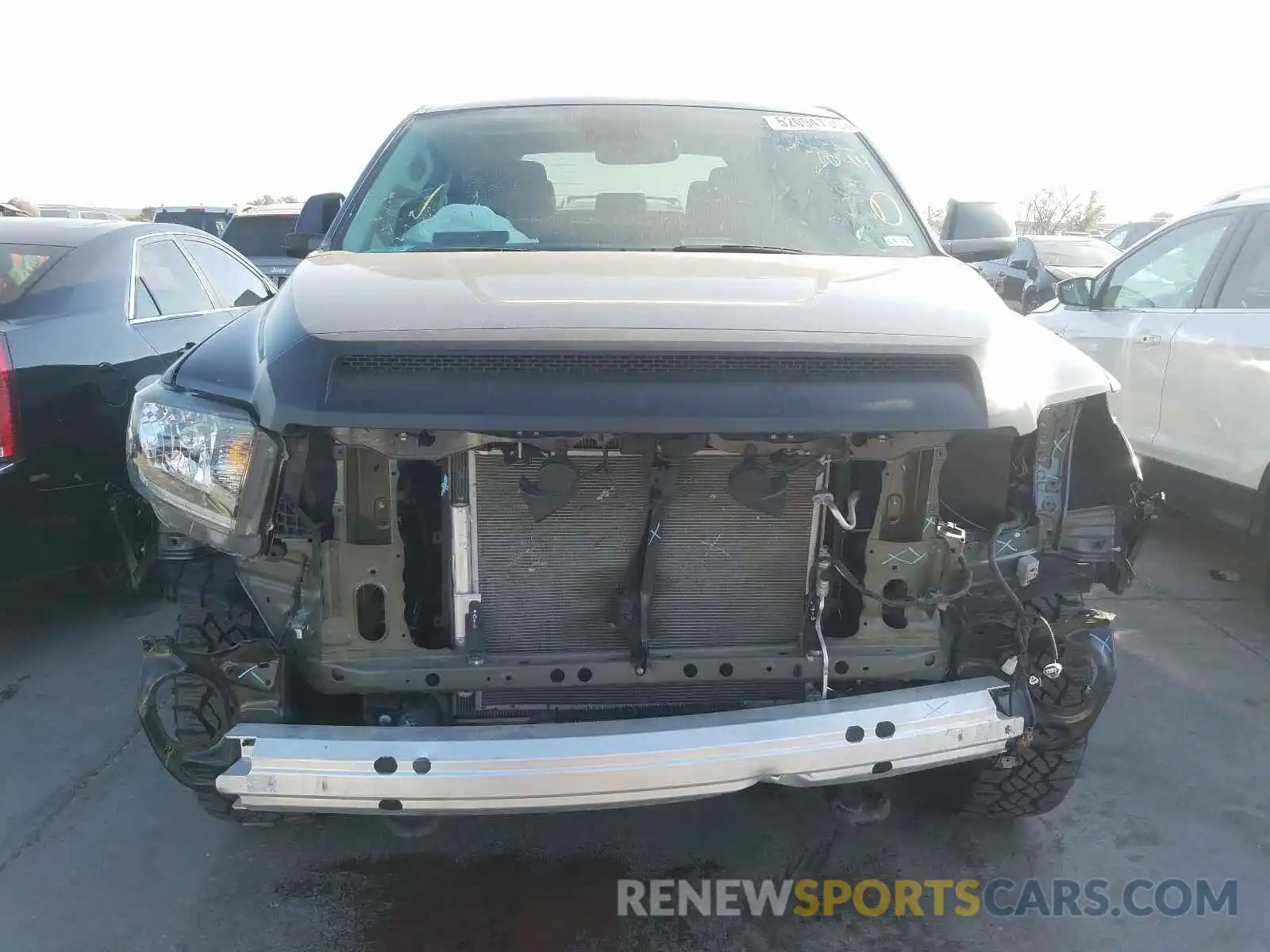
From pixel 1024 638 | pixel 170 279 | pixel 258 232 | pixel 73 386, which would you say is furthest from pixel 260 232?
pixel 1024 638

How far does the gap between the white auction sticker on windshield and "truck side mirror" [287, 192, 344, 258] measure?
159 cm

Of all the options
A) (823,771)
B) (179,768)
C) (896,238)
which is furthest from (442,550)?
(896,238)

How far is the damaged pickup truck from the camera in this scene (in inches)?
76.5

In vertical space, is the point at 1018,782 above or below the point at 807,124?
below

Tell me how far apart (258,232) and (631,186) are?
8943 mm

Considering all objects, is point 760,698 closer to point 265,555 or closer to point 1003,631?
point 1003,631

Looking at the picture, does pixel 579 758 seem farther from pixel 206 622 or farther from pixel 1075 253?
pixel 1075 253

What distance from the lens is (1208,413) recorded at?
445 centimetres

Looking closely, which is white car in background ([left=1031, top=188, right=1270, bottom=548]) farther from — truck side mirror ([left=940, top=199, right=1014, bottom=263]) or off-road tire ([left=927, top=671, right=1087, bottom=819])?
off-road tire ([left=927, top=671, right=1087, bottom=819])

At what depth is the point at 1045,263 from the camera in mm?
12070

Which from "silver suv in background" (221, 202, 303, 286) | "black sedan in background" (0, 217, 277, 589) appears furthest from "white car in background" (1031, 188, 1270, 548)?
"silver suv in background" (221, 202, 303, 286)

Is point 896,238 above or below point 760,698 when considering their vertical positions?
above

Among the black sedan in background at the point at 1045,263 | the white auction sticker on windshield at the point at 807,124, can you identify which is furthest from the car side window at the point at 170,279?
the black sedan in background at the point at 1045,263

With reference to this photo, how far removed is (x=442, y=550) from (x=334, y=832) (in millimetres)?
1099
